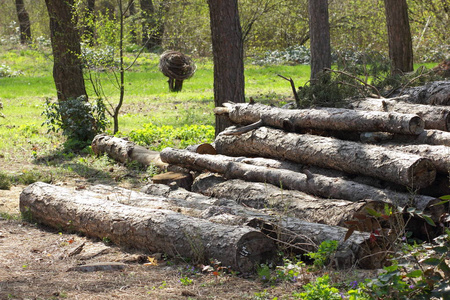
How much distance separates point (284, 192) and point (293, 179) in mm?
352

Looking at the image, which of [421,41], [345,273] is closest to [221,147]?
[345,273]

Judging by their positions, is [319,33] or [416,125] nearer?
[416,125]

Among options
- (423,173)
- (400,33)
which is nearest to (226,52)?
(423,173)

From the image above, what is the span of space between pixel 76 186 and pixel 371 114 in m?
4.79

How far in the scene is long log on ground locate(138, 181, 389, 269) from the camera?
448 centimetres

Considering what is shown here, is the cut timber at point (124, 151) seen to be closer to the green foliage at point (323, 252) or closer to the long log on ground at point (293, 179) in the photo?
the long log on ground at point (293, 179)

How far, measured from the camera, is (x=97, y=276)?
4.68 metres

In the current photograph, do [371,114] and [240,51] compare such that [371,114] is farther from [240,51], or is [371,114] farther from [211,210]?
[240,51]

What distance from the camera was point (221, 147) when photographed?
8.42 metres

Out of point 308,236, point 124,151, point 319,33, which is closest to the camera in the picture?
point 308,236

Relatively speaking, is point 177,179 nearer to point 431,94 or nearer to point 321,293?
point 431,94

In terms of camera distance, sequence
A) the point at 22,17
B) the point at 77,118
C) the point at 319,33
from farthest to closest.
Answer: the point at 22,17
the point at 319,33
the point at 77,118

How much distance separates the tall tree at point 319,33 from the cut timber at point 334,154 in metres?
6.14

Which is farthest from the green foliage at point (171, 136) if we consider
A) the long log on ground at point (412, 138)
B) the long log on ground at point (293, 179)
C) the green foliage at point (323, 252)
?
the green foliage at point (323, 252)
